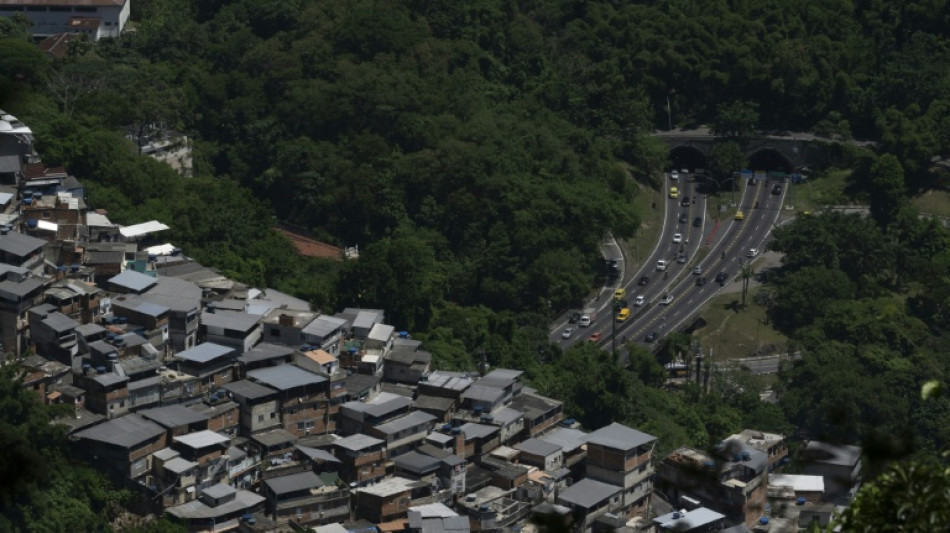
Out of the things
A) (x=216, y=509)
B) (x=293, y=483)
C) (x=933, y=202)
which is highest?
(x=933, y=202)

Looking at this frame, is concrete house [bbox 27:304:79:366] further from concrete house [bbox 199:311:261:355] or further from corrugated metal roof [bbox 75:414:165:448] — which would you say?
concrete house [bbox 199:311:261:355]

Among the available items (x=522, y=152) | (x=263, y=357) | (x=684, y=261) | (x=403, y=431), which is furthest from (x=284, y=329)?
(x=684, y=261)

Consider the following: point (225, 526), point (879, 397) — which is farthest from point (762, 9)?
point (225, 526)

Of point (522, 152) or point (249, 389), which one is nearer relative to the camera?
point (249, 389)

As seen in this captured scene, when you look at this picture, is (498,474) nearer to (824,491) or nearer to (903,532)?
(824,491)

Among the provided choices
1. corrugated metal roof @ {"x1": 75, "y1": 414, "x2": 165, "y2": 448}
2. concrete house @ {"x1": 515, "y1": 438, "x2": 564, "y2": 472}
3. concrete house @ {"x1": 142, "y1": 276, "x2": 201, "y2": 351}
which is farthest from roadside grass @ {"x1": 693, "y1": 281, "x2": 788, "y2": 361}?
corrugated metal roof @ {"x1": 75, "y1": 414, "x2": 165, "y2": 448}

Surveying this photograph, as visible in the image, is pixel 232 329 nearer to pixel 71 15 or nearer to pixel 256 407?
pixel 256 407
